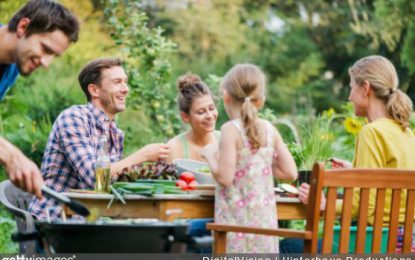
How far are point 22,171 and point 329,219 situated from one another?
114 centimetres

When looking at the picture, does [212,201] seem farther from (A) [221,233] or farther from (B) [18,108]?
(B) [18,108]

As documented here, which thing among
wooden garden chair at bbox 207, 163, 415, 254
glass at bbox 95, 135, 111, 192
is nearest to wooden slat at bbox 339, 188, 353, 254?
wooden garden chair at bbox 207, 163, 415, 254

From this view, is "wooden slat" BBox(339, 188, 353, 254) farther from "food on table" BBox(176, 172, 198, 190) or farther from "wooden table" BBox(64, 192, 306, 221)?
"food on table" BBox(176, 172, 198, 190)

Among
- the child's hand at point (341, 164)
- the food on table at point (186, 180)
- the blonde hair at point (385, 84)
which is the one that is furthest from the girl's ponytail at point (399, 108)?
the food on table at point (186, 180)

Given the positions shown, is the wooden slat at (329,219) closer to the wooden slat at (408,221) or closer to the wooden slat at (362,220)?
the wooden slat at (362,220)

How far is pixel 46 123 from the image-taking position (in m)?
7.82

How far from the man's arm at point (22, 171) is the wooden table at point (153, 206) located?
81 cm

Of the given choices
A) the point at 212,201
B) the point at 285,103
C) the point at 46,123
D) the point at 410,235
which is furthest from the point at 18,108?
the point at 285,103

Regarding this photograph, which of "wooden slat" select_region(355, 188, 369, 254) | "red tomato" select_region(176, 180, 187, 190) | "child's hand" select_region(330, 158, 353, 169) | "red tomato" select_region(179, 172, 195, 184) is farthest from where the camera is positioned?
"child's hand" select_region(330, 158, 353, 169)

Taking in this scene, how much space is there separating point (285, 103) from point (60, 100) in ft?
23.9

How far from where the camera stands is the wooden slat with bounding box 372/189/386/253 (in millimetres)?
3482

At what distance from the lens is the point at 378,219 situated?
11.4ft

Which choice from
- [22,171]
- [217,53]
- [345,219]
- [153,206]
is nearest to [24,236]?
[22,171]

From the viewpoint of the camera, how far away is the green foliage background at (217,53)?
25.5 ft
